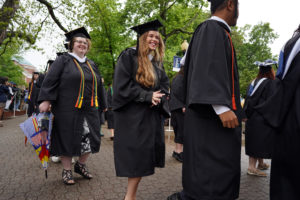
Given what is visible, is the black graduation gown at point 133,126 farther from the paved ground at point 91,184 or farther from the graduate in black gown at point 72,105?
the graduate in black gown at point 72,105

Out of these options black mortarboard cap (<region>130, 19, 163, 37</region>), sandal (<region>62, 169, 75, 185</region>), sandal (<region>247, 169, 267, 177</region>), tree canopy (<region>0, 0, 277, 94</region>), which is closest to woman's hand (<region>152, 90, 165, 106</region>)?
black mortarboard cap (<region>130, 19, 163, 37</region>)

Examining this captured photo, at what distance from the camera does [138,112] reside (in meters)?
2.77

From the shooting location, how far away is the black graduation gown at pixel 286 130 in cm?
197

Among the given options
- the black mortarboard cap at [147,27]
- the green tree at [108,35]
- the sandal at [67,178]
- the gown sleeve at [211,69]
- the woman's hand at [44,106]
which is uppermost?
the green tree at [108,35]

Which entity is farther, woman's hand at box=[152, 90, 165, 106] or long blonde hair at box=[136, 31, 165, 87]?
long blonde hair at box=[136, 31, 165, 87]

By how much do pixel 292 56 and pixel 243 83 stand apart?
27037mm

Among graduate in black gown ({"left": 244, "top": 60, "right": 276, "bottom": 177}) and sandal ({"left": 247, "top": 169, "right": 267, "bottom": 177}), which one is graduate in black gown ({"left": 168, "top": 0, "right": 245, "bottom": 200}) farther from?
sandal ({"left": 247, "top": 169, "right": 267, "bottom": 177})

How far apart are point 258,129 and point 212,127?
9.69 ft

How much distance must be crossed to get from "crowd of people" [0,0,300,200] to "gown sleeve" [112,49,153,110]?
11 mm

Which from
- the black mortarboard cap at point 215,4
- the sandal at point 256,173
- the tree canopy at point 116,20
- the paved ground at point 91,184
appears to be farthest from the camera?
the tree canopy at point 116,20

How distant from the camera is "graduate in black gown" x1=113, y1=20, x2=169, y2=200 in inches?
106

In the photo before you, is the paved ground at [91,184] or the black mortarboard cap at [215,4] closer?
the black mortarboard cap at [215,4]

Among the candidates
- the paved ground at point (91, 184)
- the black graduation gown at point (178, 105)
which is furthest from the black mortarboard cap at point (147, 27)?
the black graduation gown at point (178, 105)

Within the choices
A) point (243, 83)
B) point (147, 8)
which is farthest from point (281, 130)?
point (243, 83)
